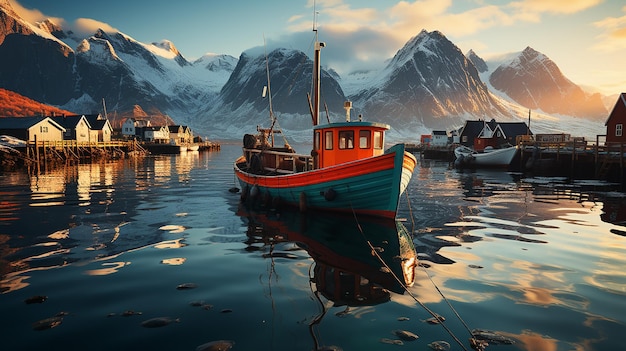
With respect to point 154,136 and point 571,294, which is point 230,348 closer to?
point 571,294

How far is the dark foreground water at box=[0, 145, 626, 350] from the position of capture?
21.1ft

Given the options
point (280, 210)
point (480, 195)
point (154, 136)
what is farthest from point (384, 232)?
point (154, 136)

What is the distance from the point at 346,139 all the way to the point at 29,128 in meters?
68.4

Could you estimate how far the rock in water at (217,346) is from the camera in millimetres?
5944

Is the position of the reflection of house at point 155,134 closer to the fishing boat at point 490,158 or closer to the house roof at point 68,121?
the house roof at point 68,121

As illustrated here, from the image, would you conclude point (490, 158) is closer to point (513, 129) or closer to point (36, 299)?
point (513, 129)

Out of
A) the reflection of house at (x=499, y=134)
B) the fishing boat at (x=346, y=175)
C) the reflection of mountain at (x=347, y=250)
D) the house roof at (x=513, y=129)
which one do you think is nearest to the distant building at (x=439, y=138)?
the reflection of house at (x=499, y=134)

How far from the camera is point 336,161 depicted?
17.8 m

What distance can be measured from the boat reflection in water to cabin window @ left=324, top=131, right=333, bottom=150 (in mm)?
3294

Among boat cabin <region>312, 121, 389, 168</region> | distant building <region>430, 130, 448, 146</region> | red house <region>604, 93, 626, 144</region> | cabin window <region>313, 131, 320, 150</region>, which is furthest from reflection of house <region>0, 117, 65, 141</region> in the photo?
distant building <region>430, 130, 448, 146</region>

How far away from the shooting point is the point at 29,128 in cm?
6347

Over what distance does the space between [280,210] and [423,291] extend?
11695 mm

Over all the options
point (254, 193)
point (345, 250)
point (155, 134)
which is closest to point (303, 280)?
point (345, 250)

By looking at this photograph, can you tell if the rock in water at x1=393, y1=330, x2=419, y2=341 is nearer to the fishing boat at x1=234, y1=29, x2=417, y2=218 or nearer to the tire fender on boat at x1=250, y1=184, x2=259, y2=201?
the fishing boat at x1=234, y1=29, x2=417, y2=218
